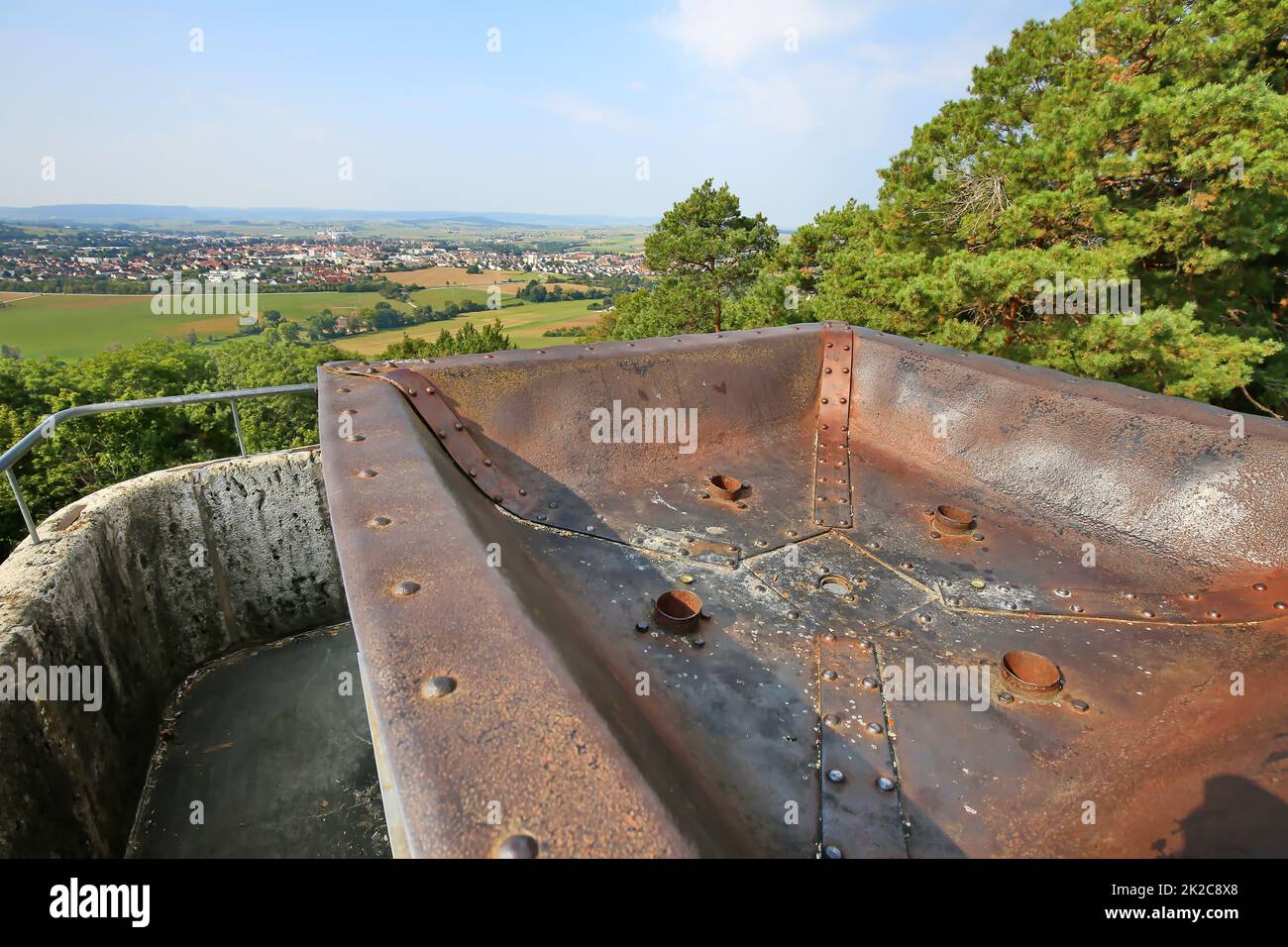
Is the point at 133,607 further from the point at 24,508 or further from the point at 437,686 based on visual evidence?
the point at 437,686

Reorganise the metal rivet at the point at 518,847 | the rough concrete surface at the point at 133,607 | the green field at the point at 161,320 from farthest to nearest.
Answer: the green field at the point at 161,320
the rough concrete surface at the point at 133,607
the metal rivet at the point at 518,847

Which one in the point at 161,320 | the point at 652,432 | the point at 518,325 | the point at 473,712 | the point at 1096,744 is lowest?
the point at 1096,744

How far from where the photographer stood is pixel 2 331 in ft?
122

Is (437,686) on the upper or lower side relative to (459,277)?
lower

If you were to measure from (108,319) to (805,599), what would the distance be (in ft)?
179

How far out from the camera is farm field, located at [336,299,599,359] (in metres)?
42.6

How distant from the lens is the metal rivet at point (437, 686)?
922mm

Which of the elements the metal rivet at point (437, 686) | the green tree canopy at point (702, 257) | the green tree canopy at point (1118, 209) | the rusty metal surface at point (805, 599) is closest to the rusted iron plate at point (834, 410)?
the rusty metal surface at point (805, 599)

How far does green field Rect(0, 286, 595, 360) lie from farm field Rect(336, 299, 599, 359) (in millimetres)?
66

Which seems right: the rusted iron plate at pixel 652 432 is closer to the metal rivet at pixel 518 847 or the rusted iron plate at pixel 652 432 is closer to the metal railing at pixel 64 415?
the metal railing at pixel 64 415

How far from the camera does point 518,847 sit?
0.70 metres

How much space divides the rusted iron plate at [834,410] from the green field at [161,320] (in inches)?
1325

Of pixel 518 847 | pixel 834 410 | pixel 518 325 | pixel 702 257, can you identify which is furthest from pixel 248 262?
pixel 518 847

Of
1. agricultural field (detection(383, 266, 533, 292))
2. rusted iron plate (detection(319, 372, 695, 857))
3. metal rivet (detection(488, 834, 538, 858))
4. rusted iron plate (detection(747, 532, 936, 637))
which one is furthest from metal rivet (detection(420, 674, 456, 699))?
agricultural field (detection(383, 266, 533, 292))
